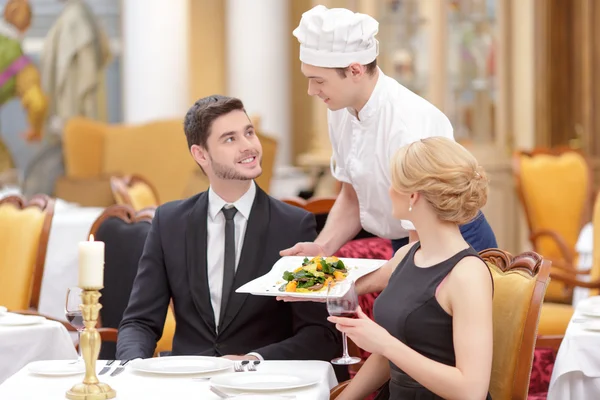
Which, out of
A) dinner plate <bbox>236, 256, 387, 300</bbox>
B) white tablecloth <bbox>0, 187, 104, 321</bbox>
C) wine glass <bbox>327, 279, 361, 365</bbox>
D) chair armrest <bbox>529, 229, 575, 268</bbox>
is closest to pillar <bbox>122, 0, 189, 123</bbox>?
white tablecloth <bbox>0, 187, 104, 321</bbox>

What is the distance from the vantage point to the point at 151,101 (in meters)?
7.90

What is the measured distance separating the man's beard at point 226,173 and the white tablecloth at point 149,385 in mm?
590

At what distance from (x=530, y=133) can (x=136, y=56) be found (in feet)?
10.0

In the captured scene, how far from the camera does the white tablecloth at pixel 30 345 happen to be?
9.78ft

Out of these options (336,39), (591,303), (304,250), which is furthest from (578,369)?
(336,39)

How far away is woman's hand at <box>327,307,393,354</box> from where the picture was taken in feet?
6.93

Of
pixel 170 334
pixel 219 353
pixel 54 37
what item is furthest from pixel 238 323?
pixel 54 37

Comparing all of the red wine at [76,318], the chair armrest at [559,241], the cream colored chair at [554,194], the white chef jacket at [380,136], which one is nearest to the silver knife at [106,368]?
the red wine at [76,318]

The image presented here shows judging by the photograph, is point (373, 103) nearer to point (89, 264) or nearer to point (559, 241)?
point (89, 264)

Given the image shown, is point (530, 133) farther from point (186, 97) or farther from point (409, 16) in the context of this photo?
point (186, 97)

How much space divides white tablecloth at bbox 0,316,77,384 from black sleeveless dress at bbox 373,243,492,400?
46.4 inches

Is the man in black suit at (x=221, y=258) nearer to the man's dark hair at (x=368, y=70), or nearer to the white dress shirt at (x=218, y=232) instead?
the white dress shirt at (x=218, y=232)

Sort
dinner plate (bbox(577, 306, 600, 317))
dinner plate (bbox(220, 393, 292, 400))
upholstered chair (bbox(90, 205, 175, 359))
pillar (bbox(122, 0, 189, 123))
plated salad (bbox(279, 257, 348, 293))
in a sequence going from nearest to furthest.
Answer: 1. dinner plate (bbox(220, 393, 292, 400))
2. plated salad (bbox(279, 257, 348, 293))
3. dinner plate (bbox(577, 306, 600, 317))
4. upholstered chair (bbox(90, 205, 175, 359))
5. pillar (bbox(122, 0, 189, 123))

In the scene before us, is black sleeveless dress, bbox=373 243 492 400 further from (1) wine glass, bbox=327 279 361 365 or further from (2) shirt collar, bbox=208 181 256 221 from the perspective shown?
(2) shirt collar, bbox=208 181 256 221
